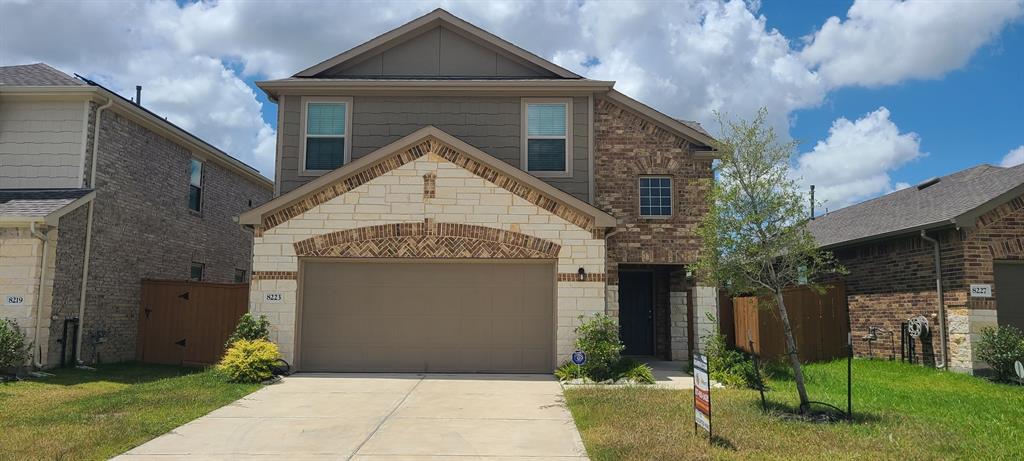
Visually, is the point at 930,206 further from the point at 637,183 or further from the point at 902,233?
the point at 637,183

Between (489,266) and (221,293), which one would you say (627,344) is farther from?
(221,293)

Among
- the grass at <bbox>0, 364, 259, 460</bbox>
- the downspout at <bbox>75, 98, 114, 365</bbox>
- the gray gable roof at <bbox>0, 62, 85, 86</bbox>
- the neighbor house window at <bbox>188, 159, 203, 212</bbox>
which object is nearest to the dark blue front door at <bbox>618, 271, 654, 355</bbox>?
the grass at <bbox>0, 364, 259, 460</bbox>

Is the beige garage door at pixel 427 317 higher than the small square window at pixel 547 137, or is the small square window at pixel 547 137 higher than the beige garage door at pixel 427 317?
the small square window at pixel 547 137

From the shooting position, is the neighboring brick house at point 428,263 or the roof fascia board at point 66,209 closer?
the roof fascia board at point 66,209

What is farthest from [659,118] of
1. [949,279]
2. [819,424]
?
[819,424]

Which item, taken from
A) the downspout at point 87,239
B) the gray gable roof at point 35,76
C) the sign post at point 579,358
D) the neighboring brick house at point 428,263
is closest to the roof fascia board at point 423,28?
the neighboring brick house at point 428,263

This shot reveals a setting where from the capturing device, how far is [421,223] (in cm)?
1405

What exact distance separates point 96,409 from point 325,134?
27.6 feet

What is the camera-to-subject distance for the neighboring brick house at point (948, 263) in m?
14.0

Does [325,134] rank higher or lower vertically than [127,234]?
higher

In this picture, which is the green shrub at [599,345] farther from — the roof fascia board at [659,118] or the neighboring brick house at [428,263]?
the roof fascia board at [659,118]

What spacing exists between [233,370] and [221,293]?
4.52 meters

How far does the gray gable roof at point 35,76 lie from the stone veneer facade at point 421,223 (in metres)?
6.18

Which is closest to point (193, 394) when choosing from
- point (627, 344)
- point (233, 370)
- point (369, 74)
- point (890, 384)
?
point (233, 370)
